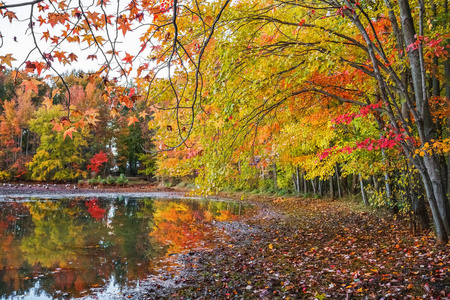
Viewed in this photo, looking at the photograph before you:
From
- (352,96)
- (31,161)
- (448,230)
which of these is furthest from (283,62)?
(31,161)

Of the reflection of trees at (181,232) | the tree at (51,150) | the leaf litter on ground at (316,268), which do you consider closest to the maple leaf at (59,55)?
the leaf litter on ground at (316,268)

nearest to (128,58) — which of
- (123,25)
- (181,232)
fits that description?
(123,25)

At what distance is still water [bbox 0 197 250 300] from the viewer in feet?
17.9

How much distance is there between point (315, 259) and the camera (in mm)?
6281

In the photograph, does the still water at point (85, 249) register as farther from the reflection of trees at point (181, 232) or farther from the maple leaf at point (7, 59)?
the maple leaf at point (7, 59)

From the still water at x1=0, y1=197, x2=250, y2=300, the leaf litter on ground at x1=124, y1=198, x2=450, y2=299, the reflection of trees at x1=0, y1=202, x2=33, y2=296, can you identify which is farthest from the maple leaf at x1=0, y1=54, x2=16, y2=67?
the reflection of trees at x1=0, y1=202, x2=33, y2=296

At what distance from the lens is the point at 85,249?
8.11 m

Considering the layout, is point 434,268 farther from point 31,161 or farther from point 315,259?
point 31,161

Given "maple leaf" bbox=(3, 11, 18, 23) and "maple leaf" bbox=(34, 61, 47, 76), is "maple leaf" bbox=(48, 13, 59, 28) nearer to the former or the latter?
"maple leaf" bbox=(3, 11, 18, 23)

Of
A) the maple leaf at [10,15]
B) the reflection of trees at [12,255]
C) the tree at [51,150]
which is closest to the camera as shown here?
the maple leaf at [10,15]

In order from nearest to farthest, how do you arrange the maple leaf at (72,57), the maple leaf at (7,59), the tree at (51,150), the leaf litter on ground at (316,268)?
the maple leaf at (7,59), the maple leaf at (72,57), the leaf litter on ground at (316,268), the tree at (51,150)

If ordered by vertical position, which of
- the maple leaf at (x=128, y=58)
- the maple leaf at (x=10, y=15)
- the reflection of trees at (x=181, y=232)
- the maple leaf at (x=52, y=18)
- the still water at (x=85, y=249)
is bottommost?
the reflection of trees at (x=181, y=232)

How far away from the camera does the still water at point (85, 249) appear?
17.9ft

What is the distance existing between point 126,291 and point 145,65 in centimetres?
394
